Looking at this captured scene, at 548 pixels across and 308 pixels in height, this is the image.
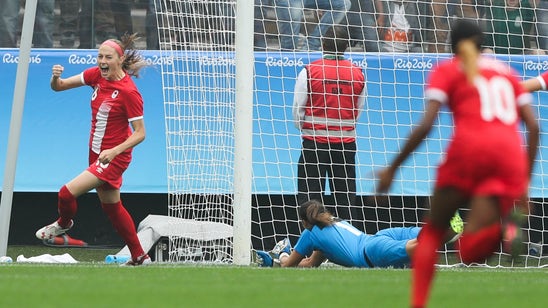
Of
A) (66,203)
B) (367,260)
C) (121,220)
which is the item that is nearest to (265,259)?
(367,260)

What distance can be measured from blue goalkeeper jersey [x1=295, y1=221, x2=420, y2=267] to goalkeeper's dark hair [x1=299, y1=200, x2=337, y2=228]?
54mm

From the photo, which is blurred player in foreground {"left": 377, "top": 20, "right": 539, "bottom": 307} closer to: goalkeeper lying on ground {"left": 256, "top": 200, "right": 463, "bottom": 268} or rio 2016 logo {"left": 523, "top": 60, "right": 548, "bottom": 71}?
goalkeeper lying on ground {"left": 256, "top": 200, "right": 463, "bottom": 268}

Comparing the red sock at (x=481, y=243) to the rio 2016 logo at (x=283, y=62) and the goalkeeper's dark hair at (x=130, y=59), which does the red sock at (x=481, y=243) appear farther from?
the rio 2016 logo at (x=283, y=62)

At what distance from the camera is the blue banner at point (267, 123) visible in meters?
13.9

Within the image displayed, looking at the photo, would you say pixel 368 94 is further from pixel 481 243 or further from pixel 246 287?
pixel 481 243

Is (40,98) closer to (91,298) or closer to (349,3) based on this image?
(349,3)

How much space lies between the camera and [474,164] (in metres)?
6.00

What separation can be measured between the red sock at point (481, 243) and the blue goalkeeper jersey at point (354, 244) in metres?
5.17

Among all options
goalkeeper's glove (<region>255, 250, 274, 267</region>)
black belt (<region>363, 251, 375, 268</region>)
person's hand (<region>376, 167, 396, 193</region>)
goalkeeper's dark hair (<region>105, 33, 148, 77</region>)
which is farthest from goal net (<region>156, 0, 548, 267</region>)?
person's hand (<region>376, 167, 396, 193</region>)

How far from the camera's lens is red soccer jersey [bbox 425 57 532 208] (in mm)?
5992

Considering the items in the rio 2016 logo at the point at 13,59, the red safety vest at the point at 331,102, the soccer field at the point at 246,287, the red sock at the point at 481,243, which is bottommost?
the soccer field at the point at 246,287

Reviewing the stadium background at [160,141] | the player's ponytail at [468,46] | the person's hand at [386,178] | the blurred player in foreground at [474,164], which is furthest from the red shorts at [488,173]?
the stadium background at [160,141]

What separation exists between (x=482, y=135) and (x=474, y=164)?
15 cm

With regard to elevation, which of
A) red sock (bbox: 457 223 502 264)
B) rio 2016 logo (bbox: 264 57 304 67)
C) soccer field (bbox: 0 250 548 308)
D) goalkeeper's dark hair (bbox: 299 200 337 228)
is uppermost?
rio 2016 logo (bbox: 264 57 304 67)
